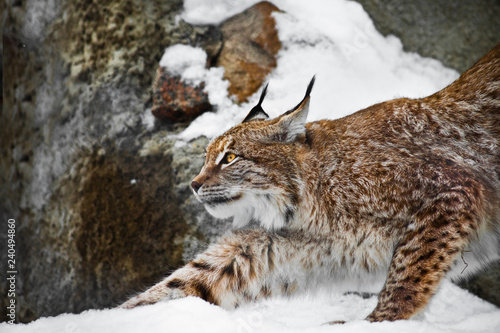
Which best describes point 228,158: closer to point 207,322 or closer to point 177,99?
point 207,322

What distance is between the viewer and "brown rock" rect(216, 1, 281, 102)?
500cm

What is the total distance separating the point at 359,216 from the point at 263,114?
1.30m

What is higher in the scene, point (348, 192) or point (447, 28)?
point (447, 28)

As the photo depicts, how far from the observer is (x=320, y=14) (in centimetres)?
527

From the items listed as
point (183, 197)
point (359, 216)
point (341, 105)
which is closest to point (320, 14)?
point (341, 105)

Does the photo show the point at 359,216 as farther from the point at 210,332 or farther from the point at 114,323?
the point at 114,323

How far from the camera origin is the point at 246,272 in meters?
3.44

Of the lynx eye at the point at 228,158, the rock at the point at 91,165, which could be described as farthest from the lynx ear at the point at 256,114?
the rock at the point at 91,165

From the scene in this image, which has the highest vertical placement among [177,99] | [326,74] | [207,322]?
[326,74]

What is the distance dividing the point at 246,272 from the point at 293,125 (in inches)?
46.6

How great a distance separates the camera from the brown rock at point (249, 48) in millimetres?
5004

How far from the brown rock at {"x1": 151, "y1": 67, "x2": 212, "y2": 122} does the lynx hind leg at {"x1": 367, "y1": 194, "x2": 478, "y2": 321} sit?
9.07 feet

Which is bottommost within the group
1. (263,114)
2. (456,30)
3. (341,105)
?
(263,114)

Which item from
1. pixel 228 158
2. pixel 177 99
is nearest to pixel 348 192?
pixel 228 158
